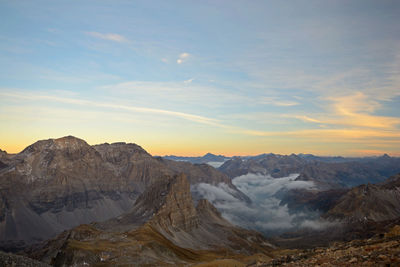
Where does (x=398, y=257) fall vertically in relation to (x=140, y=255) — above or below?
above

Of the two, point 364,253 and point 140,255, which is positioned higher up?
point 364,253

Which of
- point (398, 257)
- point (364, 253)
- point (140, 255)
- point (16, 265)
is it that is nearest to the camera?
point (398, 257)

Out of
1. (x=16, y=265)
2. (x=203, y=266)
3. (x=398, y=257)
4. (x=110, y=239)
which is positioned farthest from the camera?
(x=110, y=239)

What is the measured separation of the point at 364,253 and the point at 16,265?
39339 mm

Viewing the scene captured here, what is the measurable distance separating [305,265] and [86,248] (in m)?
76.2

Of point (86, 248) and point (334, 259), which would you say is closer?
point (334, 259)

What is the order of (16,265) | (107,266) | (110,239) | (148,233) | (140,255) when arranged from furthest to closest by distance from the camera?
1. (148,233)
2. (110,239)
3. (140,255)
4. (107,266)
5. (16,265)

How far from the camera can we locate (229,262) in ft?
240

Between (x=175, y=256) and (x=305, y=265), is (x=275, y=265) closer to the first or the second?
(x=305, y=265)

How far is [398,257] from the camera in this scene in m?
23.8

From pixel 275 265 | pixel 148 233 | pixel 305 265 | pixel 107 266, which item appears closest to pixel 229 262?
pixel 107 266

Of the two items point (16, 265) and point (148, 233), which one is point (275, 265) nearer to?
point (16, 265)

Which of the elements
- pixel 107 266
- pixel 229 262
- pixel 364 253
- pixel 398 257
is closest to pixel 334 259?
pixel 364 253

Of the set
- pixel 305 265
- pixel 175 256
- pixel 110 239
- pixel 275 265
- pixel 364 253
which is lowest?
pixel 175 256
